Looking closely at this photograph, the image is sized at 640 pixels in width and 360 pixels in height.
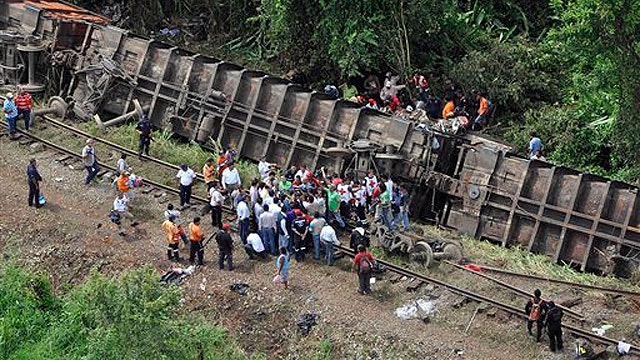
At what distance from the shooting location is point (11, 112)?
22.7m

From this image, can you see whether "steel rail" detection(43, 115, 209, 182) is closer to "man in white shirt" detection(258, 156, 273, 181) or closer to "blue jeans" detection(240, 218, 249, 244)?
"man in white shirt" detection(258, 156, 273, 181)

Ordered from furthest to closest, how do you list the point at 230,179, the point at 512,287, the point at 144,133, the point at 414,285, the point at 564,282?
the point at 144,133 → the point at 230,179 → the point at 564,282 → the point at 414,285 → the point at 512,287

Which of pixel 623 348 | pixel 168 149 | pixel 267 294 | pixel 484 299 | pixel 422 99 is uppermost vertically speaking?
pixel 422 99

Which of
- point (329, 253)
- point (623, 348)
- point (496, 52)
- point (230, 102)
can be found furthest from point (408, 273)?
point (496, 52)

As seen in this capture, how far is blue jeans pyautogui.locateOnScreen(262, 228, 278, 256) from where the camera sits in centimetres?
1869

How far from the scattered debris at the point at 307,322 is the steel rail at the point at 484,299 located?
2118mm

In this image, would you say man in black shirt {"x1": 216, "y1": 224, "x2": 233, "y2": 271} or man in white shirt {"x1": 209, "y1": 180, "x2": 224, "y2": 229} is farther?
man in white shirt {"x1": 209, "y1": 180, "x2": 224, "y2": 229}

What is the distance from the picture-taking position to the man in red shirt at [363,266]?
56.4 feet

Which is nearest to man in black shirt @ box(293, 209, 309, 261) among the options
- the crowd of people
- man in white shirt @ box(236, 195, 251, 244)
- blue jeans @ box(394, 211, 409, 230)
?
man in white shirt @ box(236, 195, 251, 244)

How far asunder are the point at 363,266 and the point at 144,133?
310 inches

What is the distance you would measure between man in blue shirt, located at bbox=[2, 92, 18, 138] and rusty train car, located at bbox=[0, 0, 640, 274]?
78.5 inches

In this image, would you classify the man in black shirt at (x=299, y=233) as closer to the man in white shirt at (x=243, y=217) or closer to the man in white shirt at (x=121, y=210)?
the man in white shirt at (x=243, y=217)

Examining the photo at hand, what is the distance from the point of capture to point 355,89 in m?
26.3

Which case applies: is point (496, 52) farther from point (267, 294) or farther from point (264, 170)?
point (267, 294)
